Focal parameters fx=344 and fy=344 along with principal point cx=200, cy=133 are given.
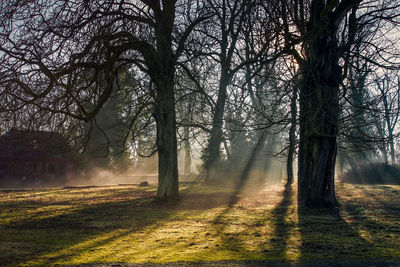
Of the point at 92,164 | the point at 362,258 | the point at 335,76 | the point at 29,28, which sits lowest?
the point at 362,258

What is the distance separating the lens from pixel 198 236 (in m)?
6.67

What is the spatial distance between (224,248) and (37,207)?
304 inches

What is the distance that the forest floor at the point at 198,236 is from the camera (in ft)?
16.5

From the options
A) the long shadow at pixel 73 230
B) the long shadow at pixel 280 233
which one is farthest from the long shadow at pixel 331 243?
the long shadow at pixel 73 230

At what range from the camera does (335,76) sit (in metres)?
10.3

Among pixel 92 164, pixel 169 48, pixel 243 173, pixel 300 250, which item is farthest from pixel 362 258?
pixel 92 164

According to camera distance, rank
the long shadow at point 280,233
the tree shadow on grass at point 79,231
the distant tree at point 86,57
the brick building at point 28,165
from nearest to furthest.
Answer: the tree shadow on grass at point 79,231 < the long shadow at point 280,233 < the distant tree at point 86,57 < the brick building at point 28,165

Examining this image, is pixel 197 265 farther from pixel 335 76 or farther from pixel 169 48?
pixel 169 48

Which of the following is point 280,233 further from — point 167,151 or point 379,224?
point 167,151

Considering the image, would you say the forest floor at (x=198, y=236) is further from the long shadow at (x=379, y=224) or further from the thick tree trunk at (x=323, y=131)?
the thick tree trunk at (x=323, y=131)

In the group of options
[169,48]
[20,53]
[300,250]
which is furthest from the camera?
[169,48]

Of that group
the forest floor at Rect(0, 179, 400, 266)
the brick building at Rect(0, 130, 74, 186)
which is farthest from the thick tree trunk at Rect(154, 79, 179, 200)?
the brick building at Rect(0, 130, 74, 186)

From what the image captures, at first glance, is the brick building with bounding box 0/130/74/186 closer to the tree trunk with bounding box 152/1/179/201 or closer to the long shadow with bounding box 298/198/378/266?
the tree trunk with bounding box 152/1/179/201

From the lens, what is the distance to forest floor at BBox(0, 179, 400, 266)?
16.5ft
